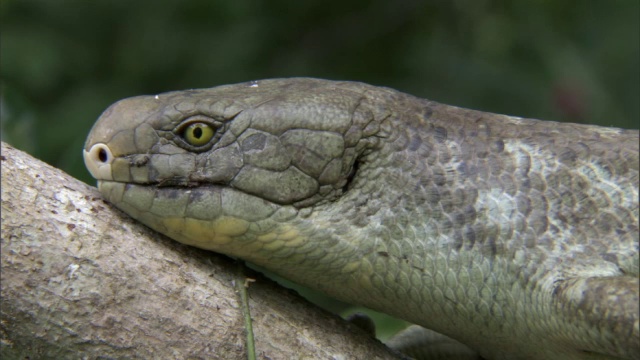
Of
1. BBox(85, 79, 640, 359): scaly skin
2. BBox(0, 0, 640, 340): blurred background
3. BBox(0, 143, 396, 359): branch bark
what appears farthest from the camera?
BBox(0, 0, 640, 340): blurred background

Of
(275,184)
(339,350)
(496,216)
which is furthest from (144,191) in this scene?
(496,216)

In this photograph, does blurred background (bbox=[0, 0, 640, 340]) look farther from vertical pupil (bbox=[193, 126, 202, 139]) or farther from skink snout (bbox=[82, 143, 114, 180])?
vertical pupil (bbox=[193, 126, 202, 139])

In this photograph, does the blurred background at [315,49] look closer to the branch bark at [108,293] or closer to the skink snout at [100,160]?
the skink snout at [100,160]

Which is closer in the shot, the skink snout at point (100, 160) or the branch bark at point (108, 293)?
the branch bark at point (108, 293)

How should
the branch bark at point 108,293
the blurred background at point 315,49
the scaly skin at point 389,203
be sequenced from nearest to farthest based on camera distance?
1. the branch bark at point 108,293
2. the scaly skin at point 389,203
3. the blurred background at point 315,49

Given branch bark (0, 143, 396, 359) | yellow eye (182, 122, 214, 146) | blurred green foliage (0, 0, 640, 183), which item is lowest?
branch bark (0, 143, 396, 359)

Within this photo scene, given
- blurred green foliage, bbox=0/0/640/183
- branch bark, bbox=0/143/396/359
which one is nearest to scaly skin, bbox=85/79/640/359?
branch bark, bbox=0/143/396/359

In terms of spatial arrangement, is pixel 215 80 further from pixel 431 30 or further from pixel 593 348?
pixel 593 348

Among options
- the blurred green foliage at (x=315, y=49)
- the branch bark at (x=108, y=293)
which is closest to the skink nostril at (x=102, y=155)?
the branch bark at (x=108, y=293)
